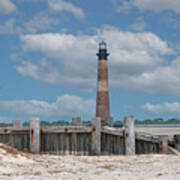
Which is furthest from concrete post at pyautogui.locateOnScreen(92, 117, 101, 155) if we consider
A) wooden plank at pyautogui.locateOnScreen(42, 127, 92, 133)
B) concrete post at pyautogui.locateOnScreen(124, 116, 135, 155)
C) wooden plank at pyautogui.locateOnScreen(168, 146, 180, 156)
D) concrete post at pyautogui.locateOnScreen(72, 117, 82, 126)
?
concrete post at pyautogui.locateOnScreen(72, 117, 82, 126)

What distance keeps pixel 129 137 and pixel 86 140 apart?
220cm

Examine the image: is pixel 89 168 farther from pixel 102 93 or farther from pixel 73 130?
pixel 102 93

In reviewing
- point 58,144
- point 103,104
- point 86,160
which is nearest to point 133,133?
point 86,160

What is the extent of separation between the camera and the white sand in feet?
33.1

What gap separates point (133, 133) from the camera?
16297 mm

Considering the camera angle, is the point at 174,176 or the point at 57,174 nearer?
the point at 174,176

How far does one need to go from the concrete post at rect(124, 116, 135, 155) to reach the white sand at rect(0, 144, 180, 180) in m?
0.72

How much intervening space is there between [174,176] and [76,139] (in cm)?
802

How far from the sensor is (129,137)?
1631 centimetres

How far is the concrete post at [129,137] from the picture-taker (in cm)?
1628

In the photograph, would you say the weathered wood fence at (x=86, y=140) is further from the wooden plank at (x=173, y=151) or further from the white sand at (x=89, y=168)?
the white sand at (x=89, y=168)

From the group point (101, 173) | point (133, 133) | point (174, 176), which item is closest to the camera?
point (174, 176)

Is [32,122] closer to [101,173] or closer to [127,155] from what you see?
[127,155]

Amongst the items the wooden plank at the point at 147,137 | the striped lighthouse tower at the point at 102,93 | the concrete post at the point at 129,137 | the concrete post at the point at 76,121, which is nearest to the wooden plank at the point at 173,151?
the wooden plank at the point at 147,137
